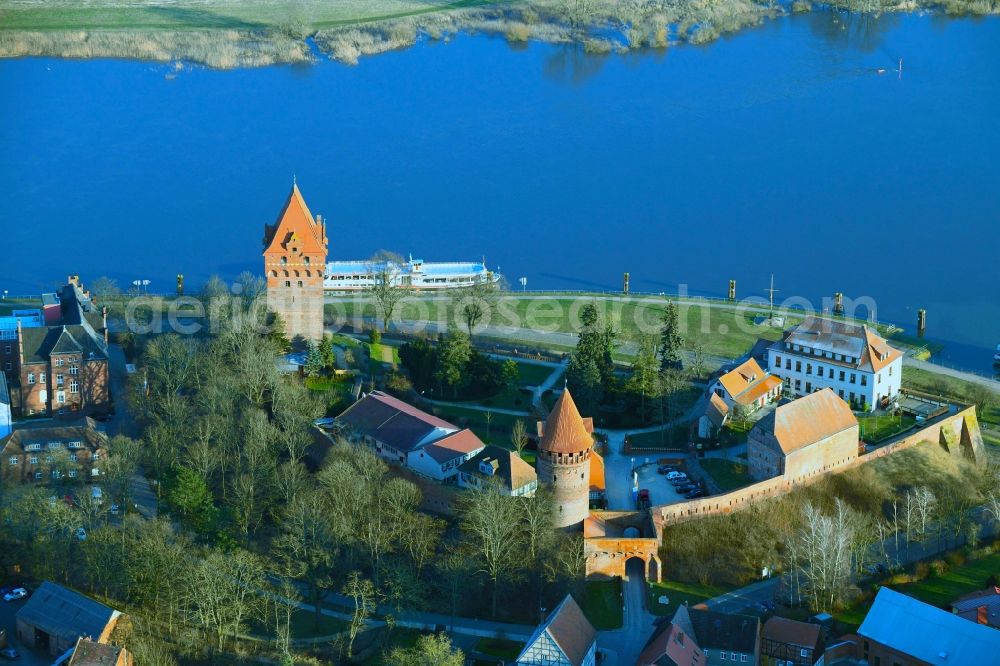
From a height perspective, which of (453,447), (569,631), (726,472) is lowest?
(569,631)

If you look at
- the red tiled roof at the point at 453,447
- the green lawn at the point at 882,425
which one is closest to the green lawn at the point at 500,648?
the red tiled roof at the point at 453,447

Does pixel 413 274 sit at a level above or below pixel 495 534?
above

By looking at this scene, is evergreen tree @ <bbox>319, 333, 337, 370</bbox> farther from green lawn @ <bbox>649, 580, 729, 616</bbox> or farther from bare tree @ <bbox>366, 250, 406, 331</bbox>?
green lawn @ <bbox>649, 580, 729, 616</bbox>

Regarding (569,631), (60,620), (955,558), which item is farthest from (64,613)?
(955,558)

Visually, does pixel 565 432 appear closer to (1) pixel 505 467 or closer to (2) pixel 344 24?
(1) pixel 505 467

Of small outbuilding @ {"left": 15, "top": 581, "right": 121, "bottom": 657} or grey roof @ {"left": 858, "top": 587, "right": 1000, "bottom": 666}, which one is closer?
grey roof @ {"left": 858, "top": 587, "right": 1000, "bottom": 666}

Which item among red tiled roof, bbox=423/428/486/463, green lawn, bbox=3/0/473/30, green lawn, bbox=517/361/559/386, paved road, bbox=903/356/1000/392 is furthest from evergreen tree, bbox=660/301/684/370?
Result: green lawn, bbox=3/0/473/30
